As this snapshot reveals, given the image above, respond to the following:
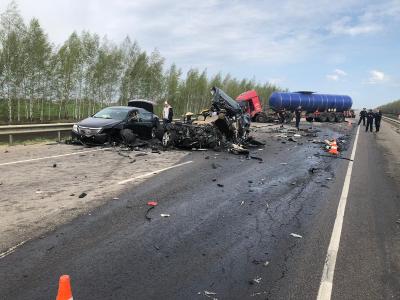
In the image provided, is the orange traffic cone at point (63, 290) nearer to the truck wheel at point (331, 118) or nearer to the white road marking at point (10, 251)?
the white road marking at point (10, 251)

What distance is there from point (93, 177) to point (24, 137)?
9136 mm

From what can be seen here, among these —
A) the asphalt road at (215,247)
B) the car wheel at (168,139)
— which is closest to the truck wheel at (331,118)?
the car wheel at (168,139)

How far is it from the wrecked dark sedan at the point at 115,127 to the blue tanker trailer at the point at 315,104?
1115 inches

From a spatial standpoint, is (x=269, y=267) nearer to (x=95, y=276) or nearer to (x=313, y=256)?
(x=313, y=256)

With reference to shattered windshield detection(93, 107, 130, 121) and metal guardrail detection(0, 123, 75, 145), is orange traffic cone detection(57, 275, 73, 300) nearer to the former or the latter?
shattered windshield detection(93, 107, 130, 121)

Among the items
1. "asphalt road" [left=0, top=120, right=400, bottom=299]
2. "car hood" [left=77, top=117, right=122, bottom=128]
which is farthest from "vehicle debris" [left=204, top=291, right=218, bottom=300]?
"car hood" [left=77, top=117, right=122, bottom=128]

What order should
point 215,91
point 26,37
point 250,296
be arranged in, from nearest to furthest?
point 250,296 < point 215,91 < point 26,37

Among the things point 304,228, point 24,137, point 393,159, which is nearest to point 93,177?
point 304,228

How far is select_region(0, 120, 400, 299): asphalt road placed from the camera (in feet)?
13.6

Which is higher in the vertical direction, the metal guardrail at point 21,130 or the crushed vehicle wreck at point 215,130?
the crushed vehicle wreck at point 215,130

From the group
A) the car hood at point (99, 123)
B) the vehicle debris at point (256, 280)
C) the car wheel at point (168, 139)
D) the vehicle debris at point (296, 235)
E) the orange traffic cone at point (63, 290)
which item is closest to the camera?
the orange traffic cone at point (63, 290)

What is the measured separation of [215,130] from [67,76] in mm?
24721

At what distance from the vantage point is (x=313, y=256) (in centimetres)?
515

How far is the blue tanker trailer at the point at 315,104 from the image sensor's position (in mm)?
43781
